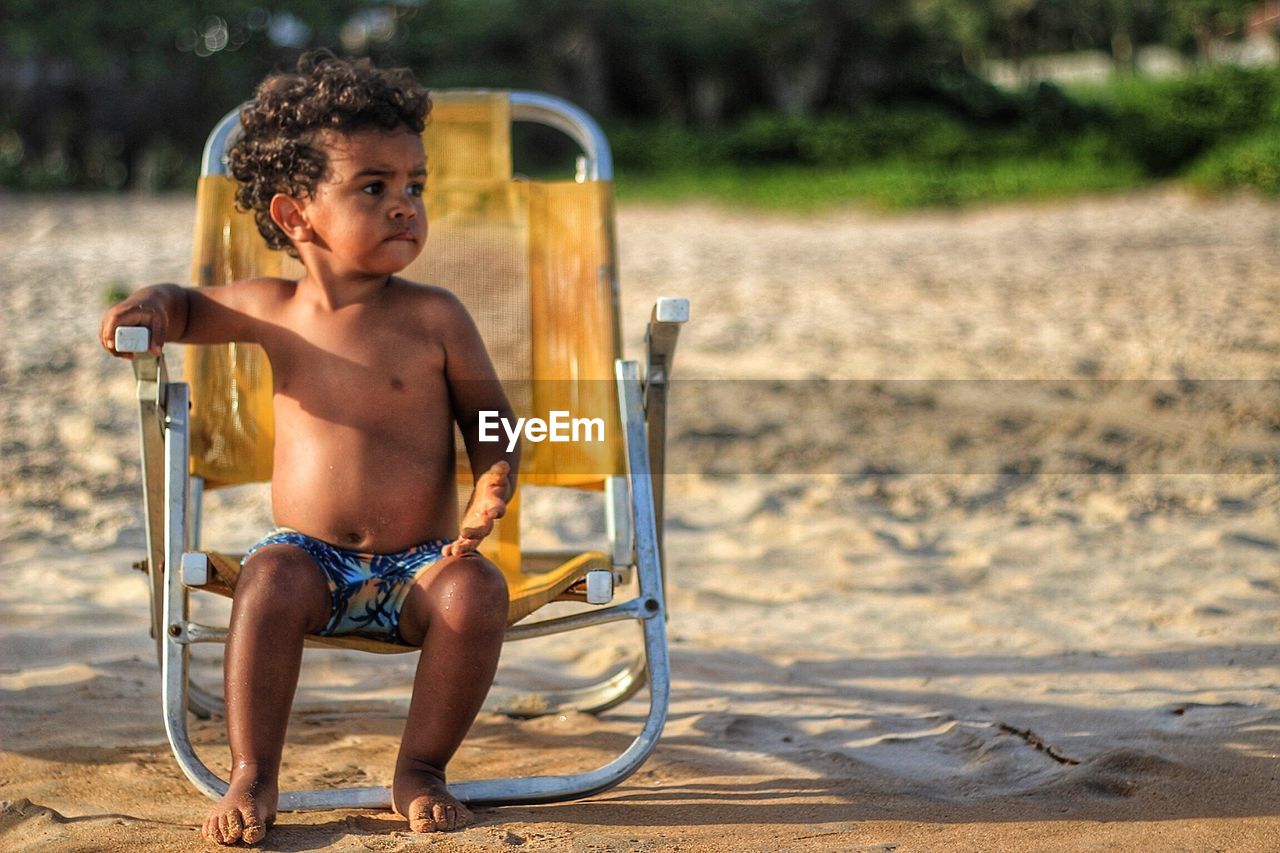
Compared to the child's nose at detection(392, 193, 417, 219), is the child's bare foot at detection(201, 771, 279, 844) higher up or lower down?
lower down

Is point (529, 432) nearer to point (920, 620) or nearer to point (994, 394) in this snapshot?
point (920, 620)

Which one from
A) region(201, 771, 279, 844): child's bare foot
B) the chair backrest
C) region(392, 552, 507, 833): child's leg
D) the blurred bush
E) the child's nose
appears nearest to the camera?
region(201, 771, 279, 844): child's bare foot

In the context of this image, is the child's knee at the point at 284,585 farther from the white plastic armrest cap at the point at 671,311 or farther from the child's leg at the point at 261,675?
the white plastic armrest cap at the point at 671,311

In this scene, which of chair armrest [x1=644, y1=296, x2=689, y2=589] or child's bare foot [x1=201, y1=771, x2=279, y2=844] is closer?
child's bare foot [x1=201, y1=771, x2=279, y2=844]

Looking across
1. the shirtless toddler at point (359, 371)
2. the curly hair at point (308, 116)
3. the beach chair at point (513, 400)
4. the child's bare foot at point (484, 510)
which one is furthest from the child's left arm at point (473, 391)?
the curly hair at point (308, 116)

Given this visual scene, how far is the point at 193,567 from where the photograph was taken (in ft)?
7.27

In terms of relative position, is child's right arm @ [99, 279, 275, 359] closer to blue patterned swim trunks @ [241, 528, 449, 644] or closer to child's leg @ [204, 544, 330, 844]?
blue patterned swim trunks @ [241, 528, 449, 644]

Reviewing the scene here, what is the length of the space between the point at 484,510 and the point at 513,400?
32.2 inches

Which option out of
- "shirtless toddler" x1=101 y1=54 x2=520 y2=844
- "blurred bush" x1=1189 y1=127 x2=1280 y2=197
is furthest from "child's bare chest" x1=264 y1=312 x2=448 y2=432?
"blurred bush" x1=1189 y1=127 x2=1280 y2=197

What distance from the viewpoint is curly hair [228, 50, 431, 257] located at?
2.46 meters

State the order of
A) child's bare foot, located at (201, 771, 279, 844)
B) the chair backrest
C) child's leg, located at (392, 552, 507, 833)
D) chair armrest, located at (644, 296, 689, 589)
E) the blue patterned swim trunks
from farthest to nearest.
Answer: the chair backrest
chair armrest, located at (644, 296, 689, 589)
the blue patterned swim trunks
child's leg, located at (392, 552, 507, 833)
child's bare foot, located at (201, 771, 279, 844)

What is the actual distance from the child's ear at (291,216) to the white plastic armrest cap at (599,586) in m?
0.79

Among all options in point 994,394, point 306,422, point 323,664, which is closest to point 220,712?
point 323,664

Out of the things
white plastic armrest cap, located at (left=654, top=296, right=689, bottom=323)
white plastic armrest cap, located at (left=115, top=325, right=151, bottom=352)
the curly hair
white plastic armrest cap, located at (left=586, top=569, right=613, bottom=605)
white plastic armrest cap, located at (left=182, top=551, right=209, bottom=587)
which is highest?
the curly hair
